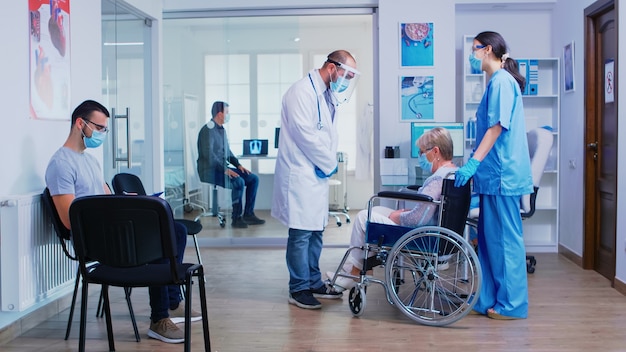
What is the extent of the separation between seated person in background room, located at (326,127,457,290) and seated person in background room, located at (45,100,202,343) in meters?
0.92

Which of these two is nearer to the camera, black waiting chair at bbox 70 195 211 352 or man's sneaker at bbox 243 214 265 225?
black waiting chair at bbox 70 195 211 352

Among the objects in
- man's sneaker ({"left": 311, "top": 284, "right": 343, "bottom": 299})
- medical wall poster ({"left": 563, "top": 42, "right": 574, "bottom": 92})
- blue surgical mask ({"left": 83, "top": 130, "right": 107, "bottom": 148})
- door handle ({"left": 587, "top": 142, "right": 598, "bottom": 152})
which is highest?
medical wall poster ({"left": 563, "top": 42, "right": 574, "bottom": 92})

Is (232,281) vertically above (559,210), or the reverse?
(559,210)

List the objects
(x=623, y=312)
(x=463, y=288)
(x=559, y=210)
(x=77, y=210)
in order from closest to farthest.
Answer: (x=77, y=210) < (x=623, y=312) < (x=463, y=288) < (x=559, y=210)

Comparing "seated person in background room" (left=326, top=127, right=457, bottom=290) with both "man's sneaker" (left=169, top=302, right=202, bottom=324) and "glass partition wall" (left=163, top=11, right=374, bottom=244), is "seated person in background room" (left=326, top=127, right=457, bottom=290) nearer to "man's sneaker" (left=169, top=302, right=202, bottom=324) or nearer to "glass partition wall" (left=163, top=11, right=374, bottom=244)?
"man's sneaker" (left=169, top=302, right=202, bottom=324)

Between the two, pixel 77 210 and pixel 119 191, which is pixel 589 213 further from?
pixel 77 210

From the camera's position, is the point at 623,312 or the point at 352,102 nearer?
the point at 623,312

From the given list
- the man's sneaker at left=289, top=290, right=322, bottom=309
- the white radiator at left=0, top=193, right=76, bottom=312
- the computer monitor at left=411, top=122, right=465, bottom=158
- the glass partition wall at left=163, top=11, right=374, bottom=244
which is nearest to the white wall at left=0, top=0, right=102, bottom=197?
the white radiator at left=0, top=193, right=76, bottom=312

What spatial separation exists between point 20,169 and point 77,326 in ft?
2.85

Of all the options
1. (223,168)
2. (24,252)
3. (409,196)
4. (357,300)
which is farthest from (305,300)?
(223,168)

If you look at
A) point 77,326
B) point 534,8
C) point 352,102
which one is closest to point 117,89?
point 77,326

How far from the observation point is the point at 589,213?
518 centimetres

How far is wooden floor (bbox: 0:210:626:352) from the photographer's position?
131 inches

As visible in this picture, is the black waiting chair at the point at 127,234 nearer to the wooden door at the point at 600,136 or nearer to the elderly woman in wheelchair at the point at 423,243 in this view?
the elderly woman in wheelchair at the point at 423,243
